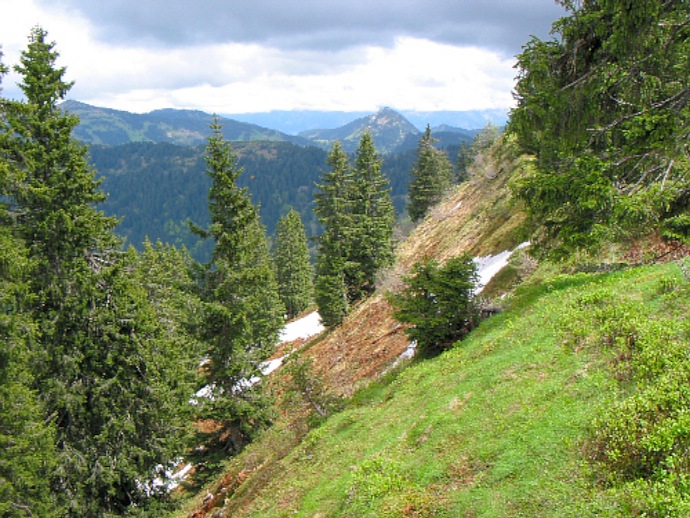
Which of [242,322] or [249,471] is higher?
[242,322]

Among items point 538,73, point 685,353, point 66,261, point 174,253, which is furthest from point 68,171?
point 174,253

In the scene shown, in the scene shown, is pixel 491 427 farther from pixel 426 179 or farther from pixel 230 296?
pixel 426 179

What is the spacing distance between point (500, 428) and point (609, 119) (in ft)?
27.8

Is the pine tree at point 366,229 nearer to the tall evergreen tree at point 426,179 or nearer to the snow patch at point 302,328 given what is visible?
the snow patch at point 302,328

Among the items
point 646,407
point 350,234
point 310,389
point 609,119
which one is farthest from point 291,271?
point 646,407

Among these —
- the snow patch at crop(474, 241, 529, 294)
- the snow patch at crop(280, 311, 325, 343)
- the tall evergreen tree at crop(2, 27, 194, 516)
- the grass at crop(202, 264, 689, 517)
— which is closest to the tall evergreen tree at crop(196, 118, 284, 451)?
the tall evergreen tree at crop(2, 27, 194, 516)

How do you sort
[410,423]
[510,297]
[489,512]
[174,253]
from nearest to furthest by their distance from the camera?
[489,512], [410,423], [510,297], [174,253]

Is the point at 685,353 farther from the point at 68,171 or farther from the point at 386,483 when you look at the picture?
the point at 68,171

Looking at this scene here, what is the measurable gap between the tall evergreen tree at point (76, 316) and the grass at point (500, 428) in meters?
6.03

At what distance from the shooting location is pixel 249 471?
16.8 m

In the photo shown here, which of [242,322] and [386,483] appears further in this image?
[242,322]

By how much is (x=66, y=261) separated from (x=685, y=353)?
17223 mm

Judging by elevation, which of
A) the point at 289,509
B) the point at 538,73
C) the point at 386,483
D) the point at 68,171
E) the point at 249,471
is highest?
the point at 538,73

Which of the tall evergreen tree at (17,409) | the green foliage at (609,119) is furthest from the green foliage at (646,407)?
the tall evergreen tree at (17,409)
